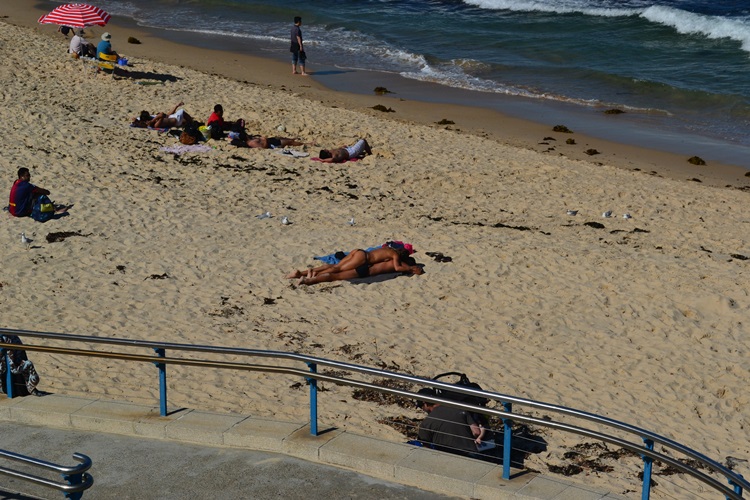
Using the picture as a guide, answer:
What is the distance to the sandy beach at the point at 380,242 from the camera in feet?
32.9

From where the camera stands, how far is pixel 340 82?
2522 centimetres

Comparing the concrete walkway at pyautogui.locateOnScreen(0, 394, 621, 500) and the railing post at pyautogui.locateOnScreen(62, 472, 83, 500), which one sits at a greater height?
the railing post at pyautogui.locateOnScreen(62, 472, 83, 500)

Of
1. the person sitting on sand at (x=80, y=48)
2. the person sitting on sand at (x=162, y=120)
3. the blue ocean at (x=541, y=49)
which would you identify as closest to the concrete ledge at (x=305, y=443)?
the person sitting on sand at (x=162, y=120)

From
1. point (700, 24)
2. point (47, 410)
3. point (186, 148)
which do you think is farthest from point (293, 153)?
point (700, 24)

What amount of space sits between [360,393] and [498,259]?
426 centimetres

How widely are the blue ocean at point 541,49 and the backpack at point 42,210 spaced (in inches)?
465

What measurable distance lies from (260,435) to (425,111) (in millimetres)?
16395

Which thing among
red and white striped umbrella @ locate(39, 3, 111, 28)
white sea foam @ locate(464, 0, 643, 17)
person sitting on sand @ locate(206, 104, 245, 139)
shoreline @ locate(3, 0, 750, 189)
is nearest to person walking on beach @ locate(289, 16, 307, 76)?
shoreline @ locate(3, 0, 750, 189)

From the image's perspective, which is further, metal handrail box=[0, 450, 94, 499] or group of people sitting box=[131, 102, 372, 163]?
group of people sitting box=[131, 102, 372, 163]

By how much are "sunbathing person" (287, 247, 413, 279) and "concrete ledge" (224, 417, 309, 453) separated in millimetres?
5239

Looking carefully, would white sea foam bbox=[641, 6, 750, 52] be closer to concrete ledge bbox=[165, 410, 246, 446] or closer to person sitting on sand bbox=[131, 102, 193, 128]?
person sitting on sand bbox=[131, 102, 193, 128]

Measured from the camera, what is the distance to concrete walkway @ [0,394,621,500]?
634 centimetres

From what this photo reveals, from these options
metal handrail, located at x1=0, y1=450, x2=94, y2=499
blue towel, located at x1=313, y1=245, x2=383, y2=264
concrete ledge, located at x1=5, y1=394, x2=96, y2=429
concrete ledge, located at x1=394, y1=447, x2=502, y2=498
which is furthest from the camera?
blue towel, located at x1=313, y1=245, x2=383, y2=264

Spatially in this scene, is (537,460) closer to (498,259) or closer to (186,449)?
(186,449)
